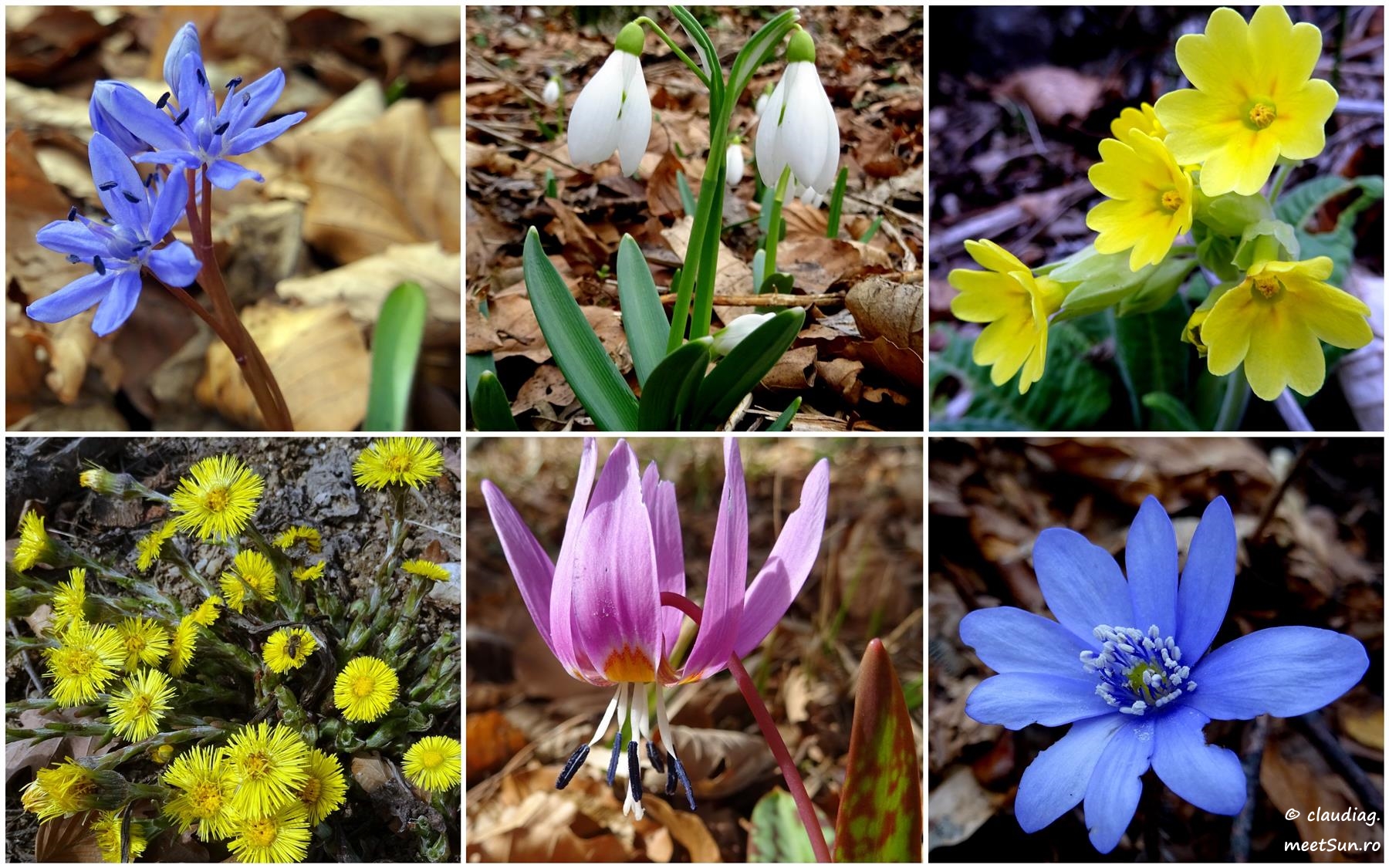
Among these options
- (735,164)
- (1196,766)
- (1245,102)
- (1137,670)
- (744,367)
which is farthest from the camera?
(735,164)

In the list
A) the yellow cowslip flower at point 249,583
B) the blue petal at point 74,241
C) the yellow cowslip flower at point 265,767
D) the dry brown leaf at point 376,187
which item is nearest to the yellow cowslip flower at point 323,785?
the yellow cowslip flower at point 265,767

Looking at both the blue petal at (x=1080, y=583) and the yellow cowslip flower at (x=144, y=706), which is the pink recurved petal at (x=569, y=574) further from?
the yellow cowslip flower at (x=144, y=706)

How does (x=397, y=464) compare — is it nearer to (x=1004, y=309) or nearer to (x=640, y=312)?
(x=640, y=312)

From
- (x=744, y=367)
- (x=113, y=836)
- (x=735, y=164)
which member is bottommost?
(x=113, y=836)

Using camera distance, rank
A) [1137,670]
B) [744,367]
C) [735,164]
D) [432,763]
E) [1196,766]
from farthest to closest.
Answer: [735,164]
[432,763]
[744,367]
[1137,670]
[1196,766]

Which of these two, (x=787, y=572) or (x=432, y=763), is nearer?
(x=787, y=572)

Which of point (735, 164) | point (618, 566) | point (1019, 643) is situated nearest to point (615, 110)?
point (735, 164)
